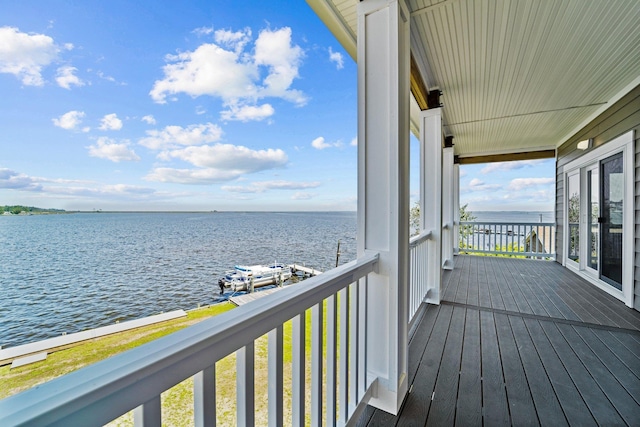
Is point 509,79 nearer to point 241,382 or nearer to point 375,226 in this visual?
point 375,226

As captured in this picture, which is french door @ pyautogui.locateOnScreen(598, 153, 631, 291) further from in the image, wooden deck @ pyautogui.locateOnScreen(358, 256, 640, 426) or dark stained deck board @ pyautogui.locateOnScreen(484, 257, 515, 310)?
dark stained deck board @ pyautogui.locateOnScreen(484, 257, 515, 310)

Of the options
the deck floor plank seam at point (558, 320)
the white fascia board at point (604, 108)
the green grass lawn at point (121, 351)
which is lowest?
the deck floor plank seam at point (558, 320)

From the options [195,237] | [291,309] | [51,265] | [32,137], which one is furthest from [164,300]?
[195,237]

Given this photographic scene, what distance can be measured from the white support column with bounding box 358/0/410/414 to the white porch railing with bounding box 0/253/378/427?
306 millimetres

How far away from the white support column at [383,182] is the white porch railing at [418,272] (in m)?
0.99

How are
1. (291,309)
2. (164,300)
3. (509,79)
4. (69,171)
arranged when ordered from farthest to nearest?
(509,79), (164,300), (69,171), (291,309)

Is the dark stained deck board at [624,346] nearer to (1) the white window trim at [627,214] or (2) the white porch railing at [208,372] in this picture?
(1) the white window trim at [627,214]

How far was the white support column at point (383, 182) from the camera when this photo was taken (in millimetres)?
1563

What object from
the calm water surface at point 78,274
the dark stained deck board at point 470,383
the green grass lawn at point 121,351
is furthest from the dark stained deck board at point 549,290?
the calm water surface at point 78,274

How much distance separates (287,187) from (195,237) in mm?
5995

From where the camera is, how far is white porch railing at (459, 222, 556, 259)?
20.4 ft

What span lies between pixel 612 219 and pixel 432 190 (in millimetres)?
2605

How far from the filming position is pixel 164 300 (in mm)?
2076

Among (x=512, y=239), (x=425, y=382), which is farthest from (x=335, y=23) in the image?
(x=512, y=239)
